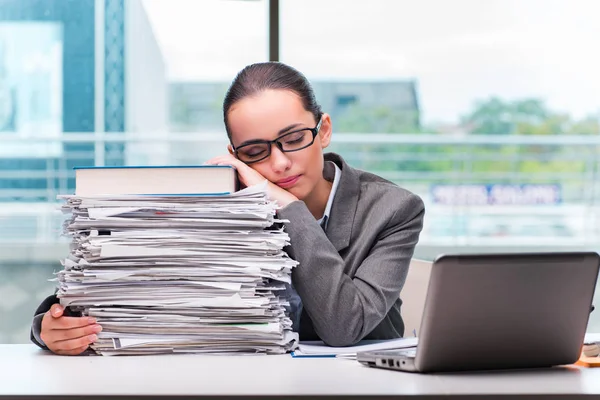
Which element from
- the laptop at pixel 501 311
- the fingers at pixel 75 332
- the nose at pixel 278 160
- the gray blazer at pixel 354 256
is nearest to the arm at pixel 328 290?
the gray blazer at pixel 354 256

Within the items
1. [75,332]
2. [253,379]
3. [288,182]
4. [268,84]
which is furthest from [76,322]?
[268,84]

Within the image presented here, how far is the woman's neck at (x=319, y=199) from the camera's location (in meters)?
1.62

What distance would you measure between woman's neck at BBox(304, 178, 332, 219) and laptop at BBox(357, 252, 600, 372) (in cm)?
56

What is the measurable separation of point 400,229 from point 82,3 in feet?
10.9

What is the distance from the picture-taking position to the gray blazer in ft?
4.32

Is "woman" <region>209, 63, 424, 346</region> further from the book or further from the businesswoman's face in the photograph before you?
the book

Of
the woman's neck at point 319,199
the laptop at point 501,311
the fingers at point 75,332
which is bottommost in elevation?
the fingers at point 75,332

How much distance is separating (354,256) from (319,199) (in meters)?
0.18

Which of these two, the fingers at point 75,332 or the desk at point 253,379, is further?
the fingers at point 75,332

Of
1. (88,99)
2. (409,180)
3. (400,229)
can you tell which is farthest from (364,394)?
(409,180)

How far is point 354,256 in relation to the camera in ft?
4.92

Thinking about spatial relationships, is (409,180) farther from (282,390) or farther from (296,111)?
(282,390)

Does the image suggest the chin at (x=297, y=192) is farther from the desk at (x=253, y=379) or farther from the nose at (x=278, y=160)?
the desk at (x=253, y=379)

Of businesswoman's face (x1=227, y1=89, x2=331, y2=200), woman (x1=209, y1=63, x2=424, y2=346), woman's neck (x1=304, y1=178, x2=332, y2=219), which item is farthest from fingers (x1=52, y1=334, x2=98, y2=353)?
woman's neck (x1=304, y1=178, x2=332, y2=219)
